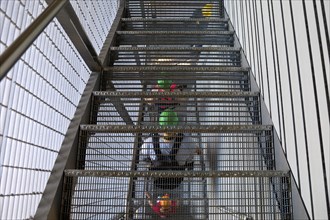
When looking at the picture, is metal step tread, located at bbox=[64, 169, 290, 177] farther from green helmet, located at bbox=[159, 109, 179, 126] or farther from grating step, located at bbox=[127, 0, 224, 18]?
grating step, located at bbox=[127, 0, 224, 18]

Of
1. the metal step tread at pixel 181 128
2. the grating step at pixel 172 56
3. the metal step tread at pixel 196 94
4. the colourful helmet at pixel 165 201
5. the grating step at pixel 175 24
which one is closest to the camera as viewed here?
the colourful helmet at pixel 165 201

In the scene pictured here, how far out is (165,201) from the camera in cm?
192

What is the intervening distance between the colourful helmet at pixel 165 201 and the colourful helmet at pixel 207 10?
8.80ft

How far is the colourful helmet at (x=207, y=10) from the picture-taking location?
4.16 m

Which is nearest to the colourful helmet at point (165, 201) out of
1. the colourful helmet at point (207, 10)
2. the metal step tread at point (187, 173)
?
the metal step tread at point (187, 173)

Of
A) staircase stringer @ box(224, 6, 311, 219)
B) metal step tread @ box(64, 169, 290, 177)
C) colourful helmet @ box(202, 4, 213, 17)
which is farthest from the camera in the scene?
colourful helmet @ box(202, 4, 213, 17)

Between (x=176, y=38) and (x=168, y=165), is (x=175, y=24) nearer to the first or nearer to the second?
(x=176, y=38)

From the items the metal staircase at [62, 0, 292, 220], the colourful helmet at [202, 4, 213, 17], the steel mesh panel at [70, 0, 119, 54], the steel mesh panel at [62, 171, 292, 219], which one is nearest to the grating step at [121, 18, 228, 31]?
the metal staircase at [62, 0, 292, 220]

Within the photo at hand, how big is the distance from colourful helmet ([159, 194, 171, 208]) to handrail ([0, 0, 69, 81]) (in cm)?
96

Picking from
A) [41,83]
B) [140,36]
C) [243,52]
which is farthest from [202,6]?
[41,83]

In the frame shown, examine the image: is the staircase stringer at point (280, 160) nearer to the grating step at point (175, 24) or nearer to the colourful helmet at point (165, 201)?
the colourful helmet at point (165, 201)

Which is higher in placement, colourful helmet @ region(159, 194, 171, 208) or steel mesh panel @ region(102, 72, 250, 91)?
steel mesh panel @ region(102, 72, 250, 91)

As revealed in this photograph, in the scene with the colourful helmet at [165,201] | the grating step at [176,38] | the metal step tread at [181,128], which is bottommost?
the colourful helmet at [165,201]

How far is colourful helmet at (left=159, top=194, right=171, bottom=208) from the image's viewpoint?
1.85 meters
